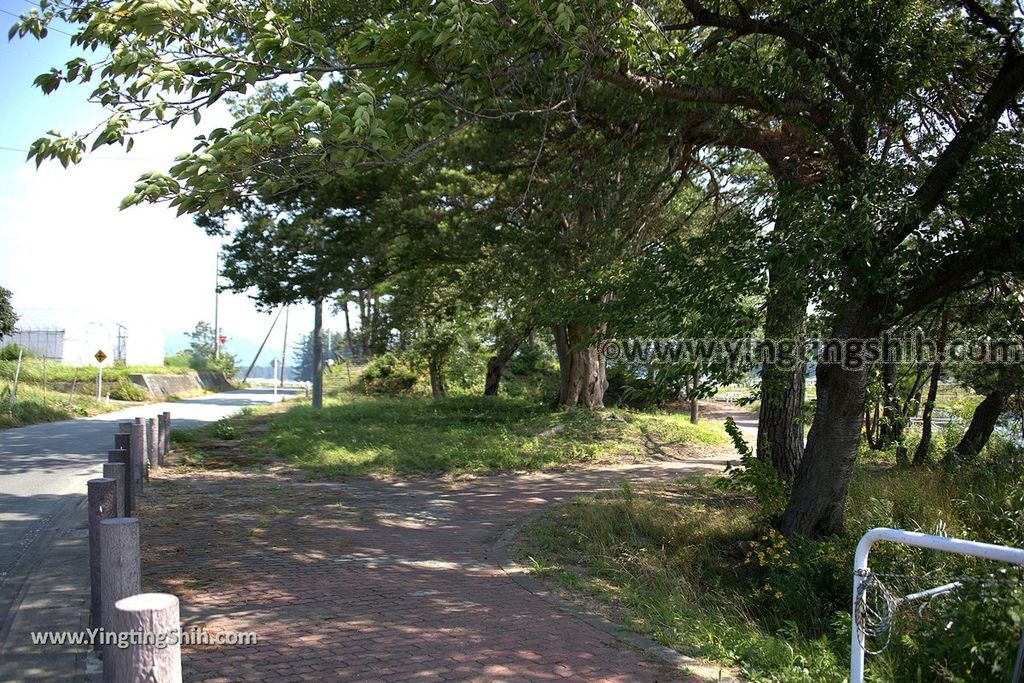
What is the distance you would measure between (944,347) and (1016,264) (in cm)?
417

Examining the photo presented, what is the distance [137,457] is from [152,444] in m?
2.47


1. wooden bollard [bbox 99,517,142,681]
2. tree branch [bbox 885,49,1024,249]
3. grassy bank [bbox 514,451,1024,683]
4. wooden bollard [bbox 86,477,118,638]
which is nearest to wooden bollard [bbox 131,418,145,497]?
wooden bollard [bbox 86,477,118,638]

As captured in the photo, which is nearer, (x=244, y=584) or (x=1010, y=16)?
(x=244, y=584)

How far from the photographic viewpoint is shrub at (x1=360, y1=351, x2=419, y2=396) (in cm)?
3475

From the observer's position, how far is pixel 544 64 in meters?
8.77

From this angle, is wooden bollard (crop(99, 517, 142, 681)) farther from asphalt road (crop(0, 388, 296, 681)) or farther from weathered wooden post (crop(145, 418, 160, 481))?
weathered wooden post (crop(145, 418, 160, 481))

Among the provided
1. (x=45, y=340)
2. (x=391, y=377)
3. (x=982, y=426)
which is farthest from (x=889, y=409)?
(x=45, y=340)

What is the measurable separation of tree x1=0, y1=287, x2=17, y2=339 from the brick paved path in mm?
19490

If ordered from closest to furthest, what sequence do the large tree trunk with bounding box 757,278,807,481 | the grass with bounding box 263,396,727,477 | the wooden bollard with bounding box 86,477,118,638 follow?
1. the wooden bollard with bounding box 86,477,118,638
2. the large tree trunk with bounding box 757,278,807,481
3. the grass with bounding box 263,396,727,477

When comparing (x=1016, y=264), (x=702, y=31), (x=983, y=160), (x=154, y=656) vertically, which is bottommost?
(x=154, y=656)

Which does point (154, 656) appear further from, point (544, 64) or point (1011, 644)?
point (544, 64)

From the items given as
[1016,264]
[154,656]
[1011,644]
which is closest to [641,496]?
[1016,264]

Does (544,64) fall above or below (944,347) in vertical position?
above

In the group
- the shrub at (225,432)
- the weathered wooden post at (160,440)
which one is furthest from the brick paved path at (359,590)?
the shrub at (225,432)
